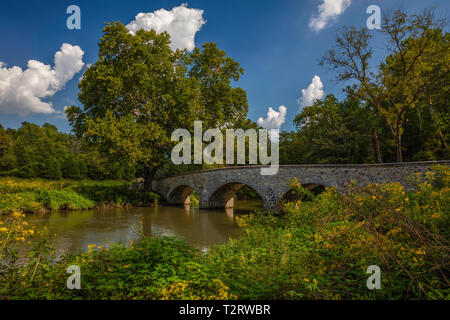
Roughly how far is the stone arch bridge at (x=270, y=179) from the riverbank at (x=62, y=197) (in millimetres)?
2805

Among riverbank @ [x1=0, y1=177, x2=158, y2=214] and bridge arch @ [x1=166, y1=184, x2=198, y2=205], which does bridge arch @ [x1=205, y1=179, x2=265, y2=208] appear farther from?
riverbank @ [x1=0, y1=177, x2=158, y2=214]

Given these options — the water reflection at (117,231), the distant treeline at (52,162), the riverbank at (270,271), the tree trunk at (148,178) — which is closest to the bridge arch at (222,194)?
the tree trunk at (148,178)

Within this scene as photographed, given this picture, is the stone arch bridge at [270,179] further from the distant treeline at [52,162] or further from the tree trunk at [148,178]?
the distant treeline at [52,162]

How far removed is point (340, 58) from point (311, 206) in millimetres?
12163

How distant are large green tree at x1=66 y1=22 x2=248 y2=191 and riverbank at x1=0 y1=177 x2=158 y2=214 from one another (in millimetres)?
3483

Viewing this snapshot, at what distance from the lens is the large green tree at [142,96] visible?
16078 millimetres

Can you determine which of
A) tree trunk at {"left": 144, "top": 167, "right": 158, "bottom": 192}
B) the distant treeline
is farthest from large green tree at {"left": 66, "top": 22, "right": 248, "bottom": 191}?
the distant treeline

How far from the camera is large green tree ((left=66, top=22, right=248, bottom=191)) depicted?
16.1 metres

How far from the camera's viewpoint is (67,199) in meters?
16.1

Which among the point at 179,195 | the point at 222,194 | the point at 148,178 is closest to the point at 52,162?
the point at 148,178

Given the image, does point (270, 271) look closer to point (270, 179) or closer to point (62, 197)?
point (270, 179)
